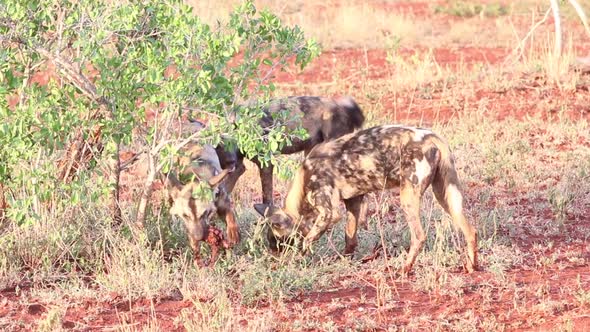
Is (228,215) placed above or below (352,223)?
above

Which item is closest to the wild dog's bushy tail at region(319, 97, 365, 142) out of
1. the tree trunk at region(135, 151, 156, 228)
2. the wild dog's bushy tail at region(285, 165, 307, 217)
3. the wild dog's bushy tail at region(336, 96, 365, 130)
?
the wild dog's bushy tail at region(336, 96, 365, 130)

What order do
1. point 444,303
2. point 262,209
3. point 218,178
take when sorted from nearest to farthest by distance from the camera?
point 444,303 < point 218,178 < point 262,209

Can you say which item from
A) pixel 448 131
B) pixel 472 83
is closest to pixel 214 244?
pixel 448 131

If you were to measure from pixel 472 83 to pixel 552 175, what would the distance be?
4.47 meters

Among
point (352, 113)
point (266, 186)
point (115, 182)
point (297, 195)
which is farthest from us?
point (352, 113)

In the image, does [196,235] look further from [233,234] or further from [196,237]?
[233,234]

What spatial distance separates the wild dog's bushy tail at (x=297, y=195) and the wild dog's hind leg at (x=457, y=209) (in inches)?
38.5

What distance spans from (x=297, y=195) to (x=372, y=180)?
0.58 meters

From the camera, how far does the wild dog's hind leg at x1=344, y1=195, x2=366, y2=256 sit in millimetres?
8164

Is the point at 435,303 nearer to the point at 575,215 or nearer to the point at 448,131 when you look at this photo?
the point at 575,215

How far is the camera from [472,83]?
49.1 ft

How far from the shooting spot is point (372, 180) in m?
7.84

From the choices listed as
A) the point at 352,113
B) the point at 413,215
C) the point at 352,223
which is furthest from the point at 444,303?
the point at 352,113

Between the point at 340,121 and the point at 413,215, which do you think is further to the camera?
the point at 340,121
